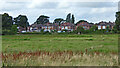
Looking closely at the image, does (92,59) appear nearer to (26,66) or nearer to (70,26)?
(26,66)

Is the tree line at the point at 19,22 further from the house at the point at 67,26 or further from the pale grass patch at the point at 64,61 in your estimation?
the pale grass patch at the point at 64,61

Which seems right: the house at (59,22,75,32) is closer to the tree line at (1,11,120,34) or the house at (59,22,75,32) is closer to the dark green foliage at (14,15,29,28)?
the tree line at (1,11,120,34)

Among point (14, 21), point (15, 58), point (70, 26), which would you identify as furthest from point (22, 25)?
point (15, 58)

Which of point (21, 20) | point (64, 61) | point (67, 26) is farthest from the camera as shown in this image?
point (67, 26)

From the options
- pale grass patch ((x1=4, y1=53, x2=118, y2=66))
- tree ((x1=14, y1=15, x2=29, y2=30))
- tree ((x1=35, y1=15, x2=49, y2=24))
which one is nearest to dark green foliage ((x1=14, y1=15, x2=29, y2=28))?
tree ((x1=14, y1=15, x2=29, y2=30))

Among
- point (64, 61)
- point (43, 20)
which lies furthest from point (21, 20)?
point (64, 61)

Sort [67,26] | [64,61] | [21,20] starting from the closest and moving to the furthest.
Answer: [64,61]
[21,20]
[67,26]

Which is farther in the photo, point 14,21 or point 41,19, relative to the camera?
point 41,19

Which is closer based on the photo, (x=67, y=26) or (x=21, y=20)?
(x=21, y=20)

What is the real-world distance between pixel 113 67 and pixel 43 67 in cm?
330

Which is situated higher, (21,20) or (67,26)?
(21,20)

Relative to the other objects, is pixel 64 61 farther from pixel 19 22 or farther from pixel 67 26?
pixel 67 26

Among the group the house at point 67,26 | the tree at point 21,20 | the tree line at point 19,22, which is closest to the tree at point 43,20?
the tree line at point 19,22

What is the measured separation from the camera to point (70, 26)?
128 metres
